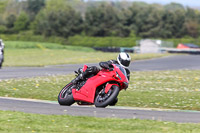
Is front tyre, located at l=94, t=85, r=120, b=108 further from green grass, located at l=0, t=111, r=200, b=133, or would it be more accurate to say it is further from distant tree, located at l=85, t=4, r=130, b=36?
distant tree, located at l=85, t=4, r=130, b=36

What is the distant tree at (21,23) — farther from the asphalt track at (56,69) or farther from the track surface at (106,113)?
the track surface at (106,113)

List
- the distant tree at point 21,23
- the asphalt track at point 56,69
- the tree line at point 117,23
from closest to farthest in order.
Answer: the asphalt track at point 56,69 → the tree line at point 117,23 → the distant tree at point 21,23

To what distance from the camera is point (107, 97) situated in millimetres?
9961

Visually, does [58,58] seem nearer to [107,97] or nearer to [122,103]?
[122,103]

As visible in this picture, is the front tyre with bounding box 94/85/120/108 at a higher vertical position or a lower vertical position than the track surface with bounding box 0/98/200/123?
higher

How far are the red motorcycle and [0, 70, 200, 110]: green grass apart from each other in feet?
6.34

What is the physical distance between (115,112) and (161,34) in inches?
2926

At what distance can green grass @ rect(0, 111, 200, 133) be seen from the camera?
7344 mm

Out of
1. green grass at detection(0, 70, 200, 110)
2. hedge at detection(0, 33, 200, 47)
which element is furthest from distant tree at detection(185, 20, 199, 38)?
green grass at detection(0, 70, 200, 110)

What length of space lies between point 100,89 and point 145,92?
4343 mm

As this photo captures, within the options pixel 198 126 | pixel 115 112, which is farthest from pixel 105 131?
pixel 115 112

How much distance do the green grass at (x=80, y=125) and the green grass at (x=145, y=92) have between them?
12.1 ft

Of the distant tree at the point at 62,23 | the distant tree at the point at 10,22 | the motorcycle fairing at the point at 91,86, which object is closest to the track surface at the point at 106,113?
the motorcycle fairing at the point at 91,86

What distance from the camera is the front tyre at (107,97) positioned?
9836mm
